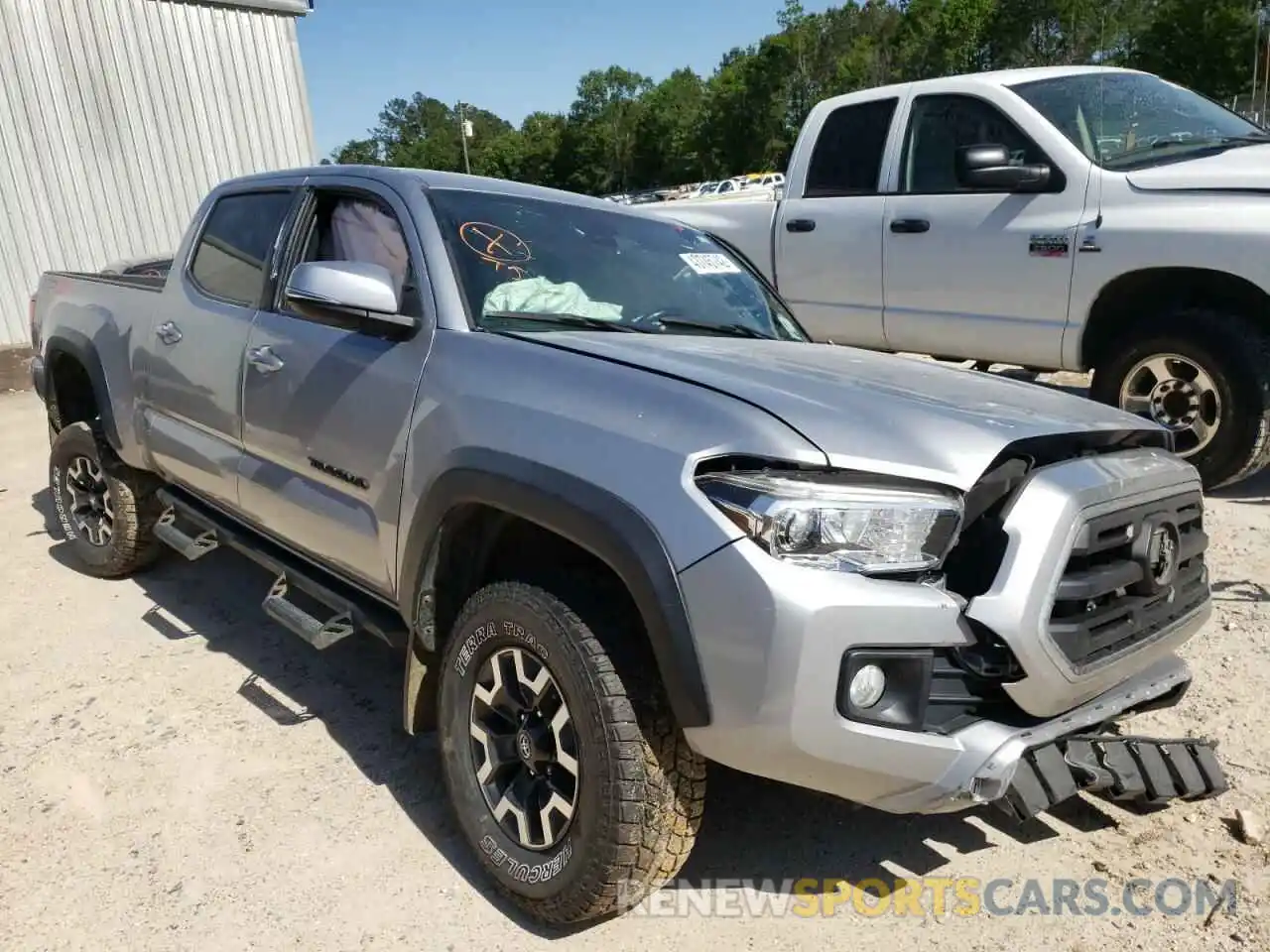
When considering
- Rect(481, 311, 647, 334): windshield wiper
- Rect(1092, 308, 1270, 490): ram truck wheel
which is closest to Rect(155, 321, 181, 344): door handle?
Rect(481, 311, 647, 334): windshield wiper

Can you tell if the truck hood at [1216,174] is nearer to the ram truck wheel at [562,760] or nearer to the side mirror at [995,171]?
the side mirror at [995,171]

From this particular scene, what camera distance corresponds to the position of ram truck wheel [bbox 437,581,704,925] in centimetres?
219

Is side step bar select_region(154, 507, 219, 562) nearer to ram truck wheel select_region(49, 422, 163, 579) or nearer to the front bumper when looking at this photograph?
ram truck wheel select_region(49, 422, 163, 579)

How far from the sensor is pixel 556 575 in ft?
8.00

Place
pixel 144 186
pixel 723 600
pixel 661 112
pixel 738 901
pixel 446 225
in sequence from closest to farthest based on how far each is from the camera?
pixel 723 600, pixel 738 901, pixel 446 225, pixel 144 186, pixel 661 112

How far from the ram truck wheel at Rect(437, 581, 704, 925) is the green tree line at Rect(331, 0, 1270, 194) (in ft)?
94.8

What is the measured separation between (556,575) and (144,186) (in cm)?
1252

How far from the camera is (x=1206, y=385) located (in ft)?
16.2

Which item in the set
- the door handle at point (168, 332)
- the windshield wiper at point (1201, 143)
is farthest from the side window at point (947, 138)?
the door handle at point (168, 332)

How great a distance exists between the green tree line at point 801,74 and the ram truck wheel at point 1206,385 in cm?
2497

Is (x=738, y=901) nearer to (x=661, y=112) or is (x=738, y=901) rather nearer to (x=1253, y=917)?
(x=1253, y=917)

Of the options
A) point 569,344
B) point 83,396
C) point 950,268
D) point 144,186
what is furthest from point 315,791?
point 144,186

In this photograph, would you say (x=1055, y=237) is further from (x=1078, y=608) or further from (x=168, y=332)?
(x=168, y=332)

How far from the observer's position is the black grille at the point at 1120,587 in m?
2.13
